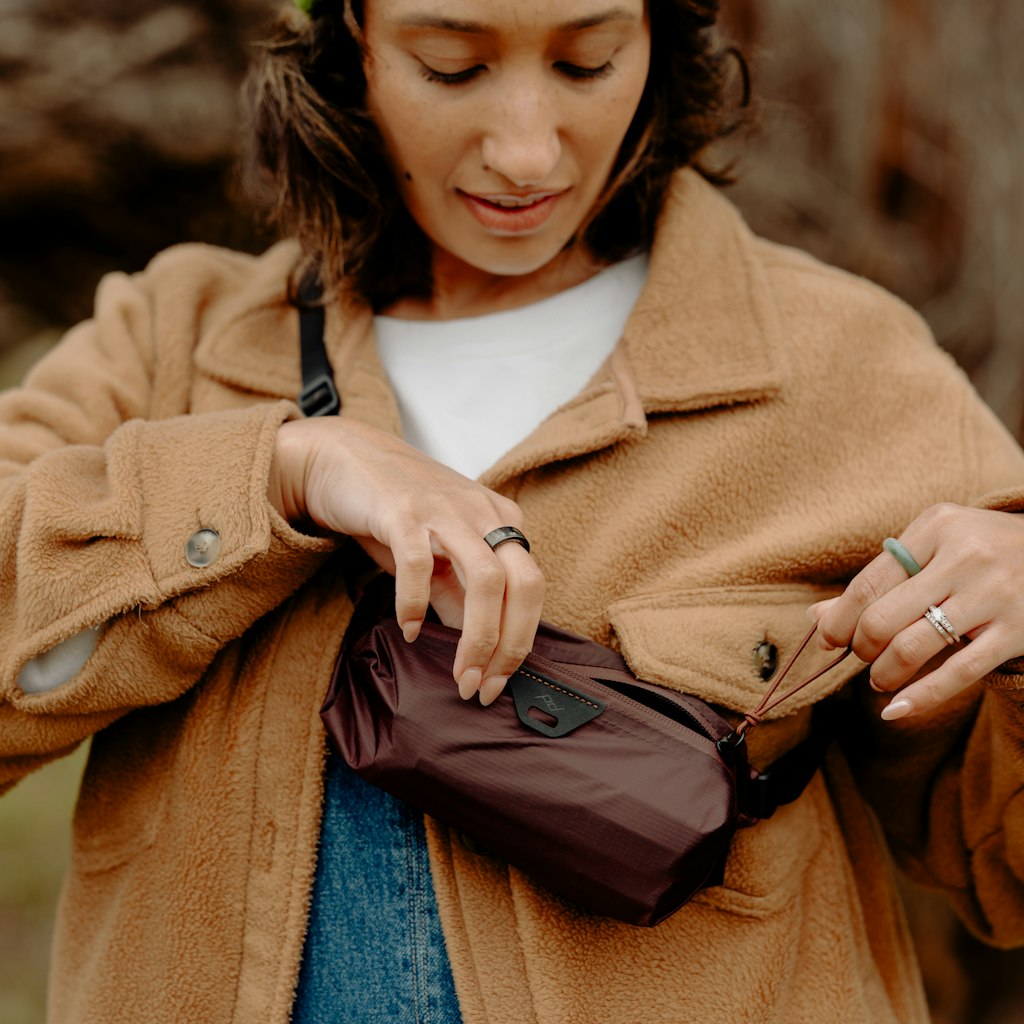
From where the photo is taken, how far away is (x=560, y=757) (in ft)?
4.24

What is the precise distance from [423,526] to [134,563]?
354 mm

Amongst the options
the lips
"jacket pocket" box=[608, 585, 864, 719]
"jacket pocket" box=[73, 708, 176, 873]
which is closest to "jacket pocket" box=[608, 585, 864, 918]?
"jacket pocket" box=[608, 585, 864, 719]

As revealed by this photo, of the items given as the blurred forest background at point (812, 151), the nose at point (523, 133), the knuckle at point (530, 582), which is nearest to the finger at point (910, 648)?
the knuckle at point (530, 582)

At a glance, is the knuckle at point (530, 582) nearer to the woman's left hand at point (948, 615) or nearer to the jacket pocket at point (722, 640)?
the jacket pocket at point (722, 640)

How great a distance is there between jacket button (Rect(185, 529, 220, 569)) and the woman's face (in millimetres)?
543

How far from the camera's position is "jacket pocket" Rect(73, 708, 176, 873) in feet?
5.09

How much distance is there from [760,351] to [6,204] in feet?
7.52

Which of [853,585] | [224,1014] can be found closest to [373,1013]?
[224,1014]

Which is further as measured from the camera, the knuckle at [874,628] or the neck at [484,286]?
the neck at [484,286]

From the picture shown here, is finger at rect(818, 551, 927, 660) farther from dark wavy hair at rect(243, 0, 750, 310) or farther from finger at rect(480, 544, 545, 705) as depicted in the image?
dark wavy hair at rect(243, 0, 750, 310)

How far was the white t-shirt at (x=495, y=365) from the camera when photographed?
5.42 ft

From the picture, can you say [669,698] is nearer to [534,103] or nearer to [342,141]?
[534,103]

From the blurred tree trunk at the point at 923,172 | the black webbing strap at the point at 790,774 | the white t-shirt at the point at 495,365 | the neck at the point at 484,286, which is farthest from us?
the blurred tree trunk at the point at 923,172

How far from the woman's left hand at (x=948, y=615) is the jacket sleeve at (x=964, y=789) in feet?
0.75
